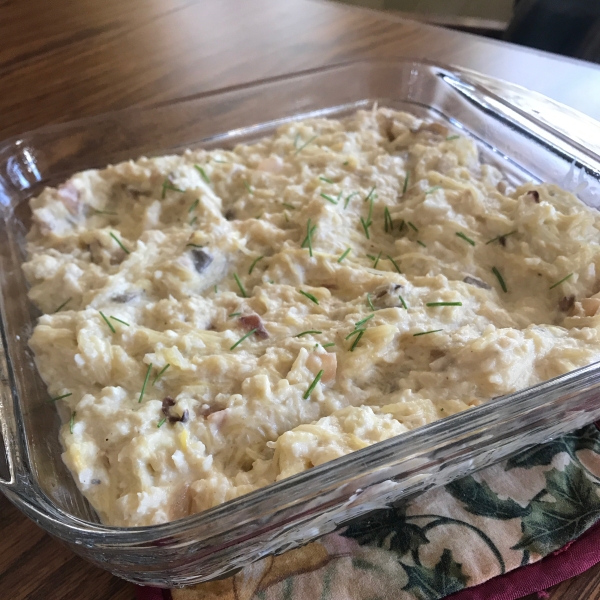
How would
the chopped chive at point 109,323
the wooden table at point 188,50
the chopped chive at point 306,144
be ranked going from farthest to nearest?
the wooden table at point 188,50 → the chopped chive at point 306,144 → the chopped chive at point 109,323

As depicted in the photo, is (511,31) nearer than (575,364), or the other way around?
(575,364)

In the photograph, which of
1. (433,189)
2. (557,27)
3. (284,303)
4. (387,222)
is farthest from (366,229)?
(557,27)

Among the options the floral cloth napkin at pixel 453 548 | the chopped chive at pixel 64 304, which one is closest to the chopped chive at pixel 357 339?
the floral cloth napkin at pixel 453 548

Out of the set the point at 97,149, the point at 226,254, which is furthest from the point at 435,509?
the point at 97,149

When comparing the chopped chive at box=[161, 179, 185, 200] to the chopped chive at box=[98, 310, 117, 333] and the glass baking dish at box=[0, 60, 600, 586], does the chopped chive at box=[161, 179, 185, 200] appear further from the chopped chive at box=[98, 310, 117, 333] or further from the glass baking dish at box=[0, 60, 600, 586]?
the chopped chive at box=[98, 310, 117, 333]

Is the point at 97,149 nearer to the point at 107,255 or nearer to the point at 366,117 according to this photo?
the point at 107,255

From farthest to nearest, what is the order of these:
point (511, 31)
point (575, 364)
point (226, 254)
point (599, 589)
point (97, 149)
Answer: point (511, 31), point (97, 149), point (226, 254), point (575, 364), point (599, 589)

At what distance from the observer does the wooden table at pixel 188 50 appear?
228 cm

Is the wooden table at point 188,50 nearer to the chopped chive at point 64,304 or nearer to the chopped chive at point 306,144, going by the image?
the chopped chive at point 306,144

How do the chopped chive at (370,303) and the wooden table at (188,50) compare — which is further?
the wooden table at (188,50)

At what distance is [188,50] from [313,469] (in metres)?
2.21

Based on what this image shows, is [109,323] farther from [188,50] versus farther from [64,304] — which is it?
[188,50]

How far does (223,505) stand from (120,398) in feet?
1.37

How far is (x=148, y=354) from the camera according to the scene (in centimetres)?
122
